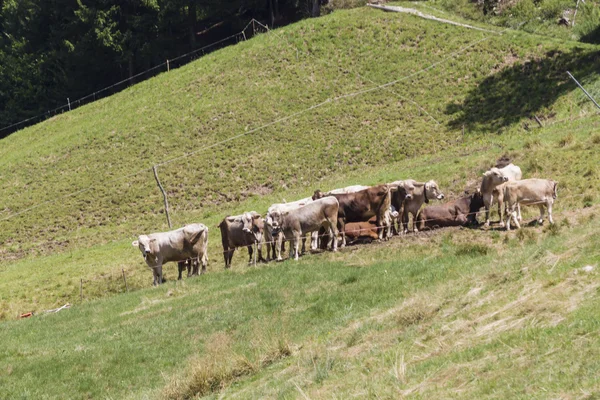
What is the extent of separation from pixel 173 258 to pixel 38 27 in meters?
55.8

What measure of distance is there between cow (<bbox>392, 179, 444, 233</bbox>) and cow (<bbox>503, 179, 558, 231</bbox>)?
348cm

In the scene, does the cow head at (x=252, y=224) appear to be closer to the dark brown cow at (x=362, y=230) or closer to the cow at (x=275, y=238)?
the cow at (x=275, y=238)

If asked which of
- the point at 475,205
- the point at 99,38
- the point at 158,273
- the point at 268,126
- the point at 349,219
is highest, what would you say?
the point at 99,38

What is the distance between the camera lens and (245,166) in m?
47.2

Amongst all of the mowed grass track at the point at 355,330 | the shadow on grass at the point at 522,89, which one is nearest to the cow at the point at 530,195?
the mowed grass track at the point at 355,330

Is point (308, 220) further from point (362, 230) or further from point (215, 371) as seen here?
point (215, 371)

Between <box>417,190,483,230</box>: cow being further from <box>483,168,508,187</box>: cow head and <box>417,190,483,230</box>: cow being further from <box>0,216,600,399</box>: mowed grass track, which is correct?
<box>0,216,600,399</box>: mowed grass track

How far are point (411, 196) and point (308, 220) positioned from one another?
3521 mm

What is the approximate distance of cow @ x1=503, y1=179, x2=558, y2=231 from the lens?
22.6 metres

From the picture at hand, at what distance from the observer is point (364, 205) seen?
25766mm

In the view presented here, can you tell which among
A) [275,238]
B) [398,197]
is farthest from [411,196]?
[275,238]

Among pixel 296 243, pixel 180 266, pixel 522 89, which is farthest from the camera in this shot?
pixel 522 89

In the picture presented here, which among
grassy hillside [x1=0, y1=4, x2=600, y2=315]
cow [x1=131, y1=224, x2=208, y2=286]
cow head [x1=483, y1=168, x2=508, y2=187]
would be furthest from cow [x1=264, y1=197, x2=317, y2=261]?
grassy hillside [x1=0, y1=4, x2=600, y2=315]

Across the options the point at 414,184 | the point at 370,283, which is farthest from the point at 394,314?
the point at 414,184
